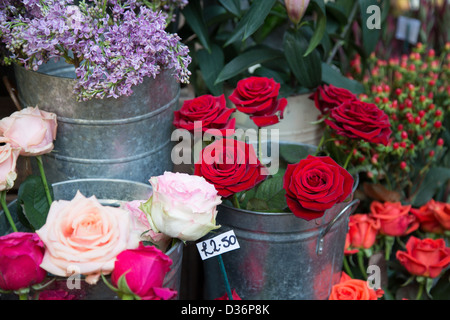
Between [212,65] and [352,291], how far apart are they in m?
0.50

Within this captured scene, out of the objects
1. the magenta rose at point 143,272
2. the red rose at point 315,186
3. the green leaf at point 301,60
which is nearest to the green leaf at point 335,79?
the green leaf at point 301,60

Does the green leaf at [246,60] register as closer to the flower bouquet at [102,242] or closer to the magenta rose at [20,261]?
the flower bouquet at [102,242]

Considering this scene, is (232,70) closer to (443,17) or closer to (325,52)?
(325,52)

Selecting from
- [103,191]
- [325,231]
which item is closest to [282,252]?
[325,231]

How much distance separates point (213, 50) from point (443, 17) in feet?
2.51

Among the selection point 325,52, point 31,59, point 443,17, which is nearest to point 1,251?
point 31,59

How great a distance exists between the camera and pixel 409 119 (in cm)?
97

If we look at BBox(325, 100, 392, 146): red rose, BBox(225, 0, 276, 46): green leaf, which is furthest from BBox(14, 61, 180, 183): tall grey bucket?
BBox(325, 100, 392, 146): red rose

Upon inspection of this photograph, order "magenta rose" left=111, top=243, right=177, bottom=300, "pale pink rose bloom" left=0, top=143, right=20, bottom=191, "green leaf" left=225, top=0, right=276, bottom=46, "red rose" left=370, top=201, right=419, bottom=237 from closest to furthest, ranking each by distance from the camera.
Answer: "magenta rose" left=111, top=243, right=177, bottom=300 < "pale pink rose bloom" left=0, top=143, right=20, bottom=191 < "green leaf" left=225, top=0, right=276, bottom=46 < "red rose" left=370, top=201, right=419, bottom=237

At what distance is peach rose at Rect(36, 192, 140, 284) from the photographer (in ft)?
1.62

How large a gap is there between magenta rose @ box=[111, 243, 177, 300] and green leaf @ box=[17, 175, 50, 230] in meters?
0.18

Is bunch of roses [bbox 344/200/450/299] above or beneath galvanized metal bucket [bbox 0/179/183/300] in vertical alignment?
beneath

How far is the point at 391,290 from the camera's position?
101 centimetres

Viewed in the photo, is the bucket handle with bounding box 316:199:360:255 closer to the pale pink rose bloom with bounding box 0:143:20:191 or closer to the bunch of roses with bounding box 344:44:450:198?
the bunch of roses with bounding box 344:44:450:198
